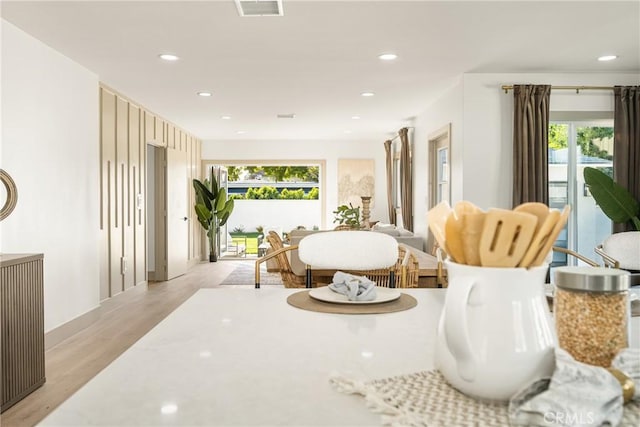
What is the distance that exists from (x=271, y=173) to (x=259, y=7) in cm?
1168

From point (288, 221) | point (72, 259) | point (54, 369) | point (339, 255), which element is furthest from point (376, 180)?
Answer: point (339, 255)

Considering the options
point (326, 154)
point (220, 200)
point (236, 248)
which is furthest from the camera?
point (236, 248)

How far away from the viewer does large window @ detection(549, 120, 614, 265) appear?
16.9 ft

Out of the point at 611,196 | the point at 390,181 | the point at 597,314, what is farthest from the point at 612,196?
the point at 390,181

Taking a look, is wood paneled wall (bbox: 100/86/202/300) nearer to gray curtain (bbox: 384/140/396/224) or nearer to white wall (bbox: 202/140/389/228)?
white wall (bbox: 202/140/389/228)

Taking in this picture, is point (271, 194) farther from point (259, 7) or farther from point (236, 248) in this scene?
point (259, 7)

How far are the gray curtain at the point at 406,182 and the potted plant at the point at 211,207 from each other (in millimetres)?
3749

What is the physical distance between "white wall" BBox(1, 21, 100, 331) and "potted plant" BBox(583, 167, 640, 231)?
4687 mm

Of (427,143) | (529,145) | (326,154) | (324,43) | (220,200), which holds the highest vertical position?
(324,43)

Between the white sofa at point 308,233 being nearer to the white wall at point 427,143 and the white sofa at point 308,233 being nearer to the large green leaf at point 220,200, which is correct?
the white wall at point 427,143

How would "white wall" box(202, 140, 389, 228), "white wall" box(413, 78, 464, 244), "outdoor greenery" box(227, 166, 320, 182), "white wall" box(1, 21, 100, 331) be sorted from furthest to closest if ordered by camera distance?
"outdoor greenery" box(227, 166, 320, 182) < "white wall" box(202, 140, 389, 228) < "white wall" box(413, 78, 464, 244) < "white wall" box(1, 21, 100, 331)

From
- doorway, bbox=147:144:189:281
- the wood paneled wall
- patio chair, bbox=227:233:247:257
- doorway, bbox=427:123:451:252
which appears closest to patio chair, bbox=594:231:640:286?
doorway, bbox=427:123:451:252

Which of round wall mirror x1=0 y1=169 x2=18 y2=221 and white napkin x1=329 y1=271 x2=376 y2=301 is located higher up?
round wall mirror x1=0 y1=169 x2=18 y2=221

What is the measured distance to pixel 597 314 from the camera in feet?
2.15
